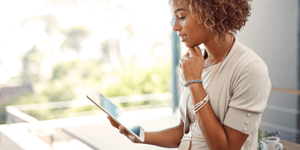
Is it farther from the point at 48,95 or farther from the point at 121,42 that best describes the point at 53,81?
the point at 121,42

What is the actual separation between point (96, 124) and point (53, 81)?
750mm

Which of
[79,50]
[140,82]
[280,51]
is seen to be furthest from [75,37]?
[280,51]

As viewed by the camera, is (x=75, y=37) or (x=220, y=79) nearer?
(x=220, y=79)

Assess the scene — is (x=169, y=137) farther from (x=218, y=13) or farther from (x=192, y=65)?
(x=218, y=13)

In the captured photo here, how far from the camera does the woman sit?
877mm

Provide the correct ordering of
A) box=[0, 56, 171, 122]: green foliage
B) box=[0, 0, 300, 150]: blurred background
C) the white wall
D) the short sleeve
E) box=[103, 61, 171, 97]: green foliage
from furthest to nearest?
box=[103, 61, 171, 97]: green foliage < box=[0, 56, 171, 122]: green foliage < box=[0, 0, 300, 150]: blurred background < the white wall < the short sleeve

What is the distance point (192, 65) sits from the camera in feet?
Result: 3.20

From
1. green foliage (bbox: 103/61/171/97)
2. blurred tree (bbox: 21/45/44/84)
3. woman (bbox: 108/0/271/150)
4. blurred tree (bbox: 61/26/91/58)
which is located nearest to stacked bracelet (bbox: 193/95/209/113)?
woman (bbox: 108/0/271/150)

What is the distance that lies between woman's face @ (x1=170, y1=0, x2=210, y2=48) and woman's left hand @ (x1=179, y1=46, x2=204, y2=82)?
4 centimetres

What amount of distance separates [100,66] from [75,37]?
56cm

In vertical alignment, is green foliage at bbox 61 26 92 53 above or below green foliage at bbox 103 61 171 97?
above

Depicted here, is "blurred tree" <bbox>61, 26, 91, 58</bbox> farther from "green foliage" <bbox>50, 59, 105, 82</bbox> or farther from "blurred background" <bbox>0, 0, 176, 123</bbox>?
"green foliage" <bbox>50, 59, 105, 82</bbox>

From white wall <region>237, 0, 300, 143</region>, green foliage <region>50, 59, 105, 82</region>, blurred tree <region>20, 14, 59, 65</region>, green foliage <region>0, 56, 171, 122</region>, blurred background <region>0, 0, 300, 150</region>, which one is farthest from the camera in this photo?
green foliage <region>50, 59, 105, 82</region>

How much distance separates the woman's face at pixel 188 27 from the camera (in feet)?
3.19
